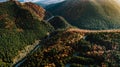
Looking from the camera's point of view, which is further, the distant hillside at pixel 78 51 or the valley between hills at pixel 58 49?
the valley between hills at pixel 58 49

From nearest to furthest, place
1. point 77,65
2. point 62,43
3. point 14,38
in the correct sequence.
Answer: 1. point 77,65
2. point 62,43
3. point 14,38

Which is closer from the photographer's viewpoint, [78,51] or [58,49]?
[58,49]

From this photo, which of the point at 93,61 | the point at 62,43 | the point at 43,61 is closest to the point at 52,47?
the point at 62,43

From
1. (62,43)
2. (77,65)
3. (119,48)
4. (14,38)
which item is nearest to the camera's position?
(77,65)

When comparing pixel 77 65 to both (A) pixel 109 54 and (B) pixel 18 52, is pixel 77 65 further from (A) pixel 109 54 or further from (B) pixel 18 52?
(B) pixel 18 52

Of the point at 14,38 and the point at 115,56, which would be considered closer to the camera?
the point at 115,56

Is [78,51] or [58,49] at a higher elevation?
[58,49]

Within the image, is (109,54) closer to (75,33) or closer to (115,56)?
(115,56)

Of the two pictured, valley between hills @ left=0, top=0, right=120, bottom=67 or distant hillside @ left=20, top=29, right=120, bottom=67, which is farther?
valley between hills @ left=0, top=0, right=120, bottom=67
